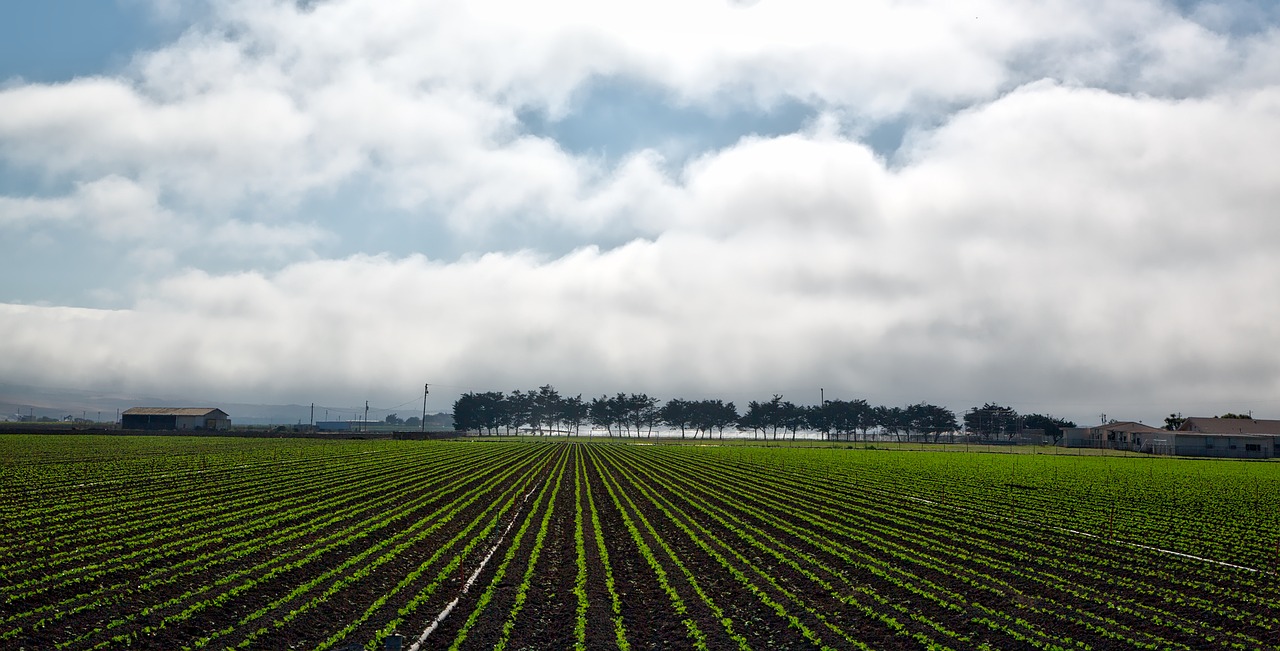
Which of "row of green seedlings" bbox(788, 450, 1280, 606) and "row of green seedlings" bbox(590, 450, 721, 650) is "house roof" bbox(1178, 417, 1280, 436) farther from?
"row of green seedlings" bbox(590, 450, 721, 650)

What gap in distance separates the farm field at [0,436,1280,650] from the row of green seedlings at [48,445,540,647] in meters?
0.09

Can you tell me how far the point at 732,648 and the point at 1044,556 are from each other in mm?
14155

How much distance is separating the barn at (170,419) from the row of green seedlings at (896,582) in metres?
146

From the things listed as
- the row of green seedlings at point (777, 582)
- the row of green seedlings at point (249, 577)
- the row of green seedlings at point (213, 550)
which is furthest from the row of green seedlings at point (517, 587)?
the row of green seedlings at point (213, 550)

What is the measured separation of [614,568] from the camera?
21.6 m

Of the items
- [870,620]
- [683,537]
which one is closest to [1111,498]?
[683,537]

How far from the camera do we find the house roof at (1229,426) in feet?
416

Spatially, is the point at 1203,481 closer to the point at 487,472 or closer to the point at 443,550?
the point at 487,472

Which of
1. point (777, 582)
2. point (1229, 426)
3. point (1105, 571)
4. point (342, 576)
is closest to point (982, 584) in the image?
point (1105, 571)

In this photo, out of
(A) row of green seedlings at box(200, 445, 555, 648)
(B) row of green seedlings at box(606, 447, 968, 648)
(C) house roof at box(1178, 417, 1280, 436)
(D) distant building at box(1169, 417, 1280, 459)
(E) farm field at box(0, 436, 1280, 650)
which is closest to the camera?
(A) row of green seedlings at box(200, 445, 555, 648)

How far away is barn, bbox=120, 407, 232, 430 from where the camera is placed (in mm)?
145375

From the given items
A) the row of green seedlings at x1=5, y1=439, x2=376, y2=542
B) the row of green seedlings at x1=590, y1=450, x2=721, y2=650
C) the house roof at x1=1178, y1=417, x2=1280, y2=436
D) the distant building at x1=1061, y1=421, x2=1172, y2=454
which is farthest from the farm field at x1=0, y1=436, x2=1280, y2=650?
the house roof at x1=1178, y1=417, x2=1280, y2=436

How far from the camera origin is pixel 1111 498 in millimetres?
41844

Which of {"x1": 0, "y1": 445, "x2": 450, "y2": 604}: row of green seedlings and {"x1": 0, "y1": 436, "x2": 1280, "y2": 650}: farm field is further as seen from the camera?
{"x1": 0, "y1": 445, "x2": 450, "y2": 604}: row of green seedlings
